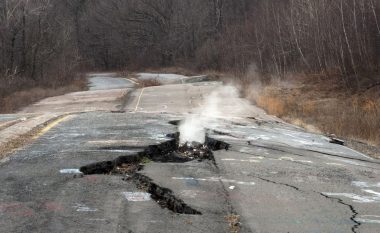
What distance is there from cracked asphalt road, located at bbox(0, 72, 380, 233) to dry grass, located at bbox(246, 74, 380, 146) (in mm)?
5669

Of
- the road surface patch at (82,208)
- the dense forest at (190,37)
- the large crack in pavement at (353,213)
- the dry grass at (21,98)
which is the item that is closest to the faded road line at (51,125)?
the road surface patch at (82,208)

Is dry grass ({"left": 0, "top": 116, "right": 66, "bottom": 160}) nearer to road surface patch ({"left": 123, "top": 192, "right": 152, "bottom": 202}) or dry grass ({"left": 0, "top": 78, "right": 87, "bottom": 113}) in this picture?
road surface patch ({"left": 123, "top": 192, "right": 152, "bottom": 202})

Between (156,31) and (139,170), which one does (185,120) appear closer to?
(139,170)

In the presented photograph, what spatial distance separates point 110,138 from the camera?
31.7ft

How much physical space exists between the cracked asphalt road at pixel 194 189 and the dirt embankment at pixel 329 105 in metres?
4.07

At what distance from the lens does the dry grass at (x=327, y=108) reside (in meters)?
15.9

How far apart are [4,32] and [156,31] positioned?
135ft

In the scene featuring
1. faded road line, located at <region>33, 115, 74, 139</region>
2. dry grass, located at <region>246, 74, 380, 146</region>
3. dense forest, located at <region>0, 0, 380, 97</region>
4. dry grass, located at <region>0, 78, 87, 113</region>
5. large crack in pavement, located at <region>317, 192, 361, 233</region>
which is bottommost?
dry grass, located at <region>0, 78, 87, 113</region>

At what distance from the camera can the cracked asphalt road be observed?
15.9 ft

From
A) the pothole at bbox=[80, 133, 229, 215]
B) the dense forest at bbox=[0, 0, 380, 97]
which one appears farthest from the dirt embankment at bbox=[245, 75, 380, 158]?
the pothole at bbox=[80, 133, 229, 215]

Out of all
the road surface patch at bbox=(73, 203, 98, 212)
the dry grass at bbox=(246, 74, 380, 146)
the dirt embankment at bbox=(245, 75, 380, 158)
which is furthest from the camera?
the dry grass at bbox=(246, 74, 380, 146)

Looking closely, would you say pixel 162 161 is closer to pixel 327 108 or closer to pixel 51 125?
pixel 51 125

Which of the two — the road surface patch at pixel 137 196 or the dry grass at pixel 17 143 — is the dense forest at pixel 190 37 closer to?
the dry grass at pixel 17 143

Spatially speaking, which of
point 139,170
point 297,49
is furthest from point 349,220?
point 297,49
